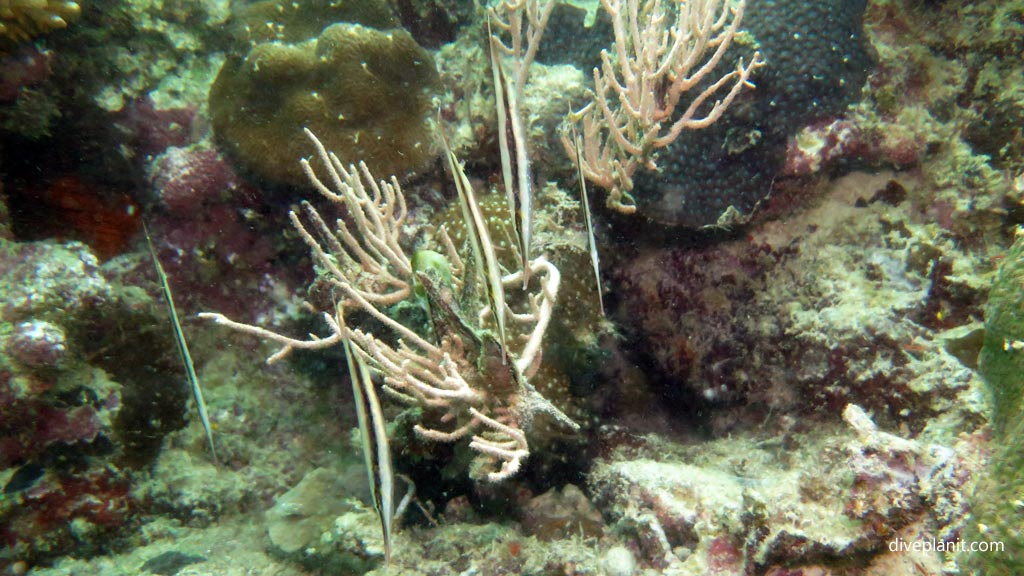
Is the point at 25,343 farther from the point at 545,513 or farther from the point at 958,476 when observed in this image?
the point at 958,476

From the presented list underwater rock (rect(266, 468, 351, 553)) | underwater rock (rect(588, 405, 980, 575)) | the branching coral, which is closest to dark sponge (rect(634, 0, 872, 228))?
the branching coral

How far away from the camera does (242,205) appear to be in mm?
4258

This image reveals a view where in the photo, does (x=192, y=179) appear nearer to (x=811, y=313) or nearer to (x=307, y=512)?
(x=307, y=512)

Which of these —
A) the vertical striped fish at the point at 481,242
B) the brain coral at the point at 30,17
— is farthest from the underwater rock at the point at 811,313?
the brain coral at the point at 30,17

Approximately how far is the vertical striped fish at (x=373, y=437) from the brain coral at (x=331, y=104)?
105 inches

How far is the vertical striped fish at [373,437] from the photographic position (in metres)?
1.60

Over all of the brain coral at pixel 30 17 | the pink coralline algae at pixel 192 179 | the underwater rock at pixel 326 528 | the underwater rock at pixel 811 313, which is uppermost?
the brain coral at pixel 30 17

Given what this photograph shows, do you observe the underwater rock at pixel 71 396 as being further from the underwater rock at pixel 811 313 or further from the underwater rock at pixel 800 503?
the underwater rock at pixel 811 313

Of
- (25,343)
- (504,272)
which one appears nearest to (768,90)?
(504,272)

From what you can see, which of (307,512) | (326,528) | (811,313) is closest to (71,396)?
(307,512)

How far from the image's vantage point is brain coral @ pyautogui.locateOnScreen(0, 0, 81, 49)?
3.86 metres

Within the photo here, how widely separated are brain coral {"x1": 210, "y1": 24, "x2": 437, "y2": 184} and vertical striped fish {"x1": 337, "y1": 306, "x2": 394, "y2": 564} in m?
2.68

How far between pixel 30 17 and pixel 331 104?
2515 millimetres

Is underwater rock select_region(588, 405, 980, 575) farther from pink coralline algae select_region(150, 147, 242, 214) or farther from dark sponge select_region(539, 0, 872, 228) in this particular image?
pink coralline algae select_region(150, 147, 242, 214)
